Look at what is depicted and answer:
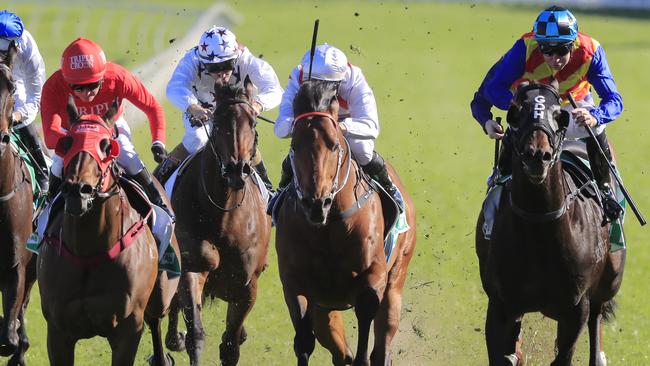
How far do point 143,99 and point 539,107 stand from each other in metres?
2.69

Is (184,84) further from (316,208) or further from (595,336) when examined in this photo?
(595,336)

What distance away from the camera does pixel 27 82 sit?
10.2 meters

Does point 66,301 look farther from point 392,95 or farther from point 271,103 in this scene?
point 392,95

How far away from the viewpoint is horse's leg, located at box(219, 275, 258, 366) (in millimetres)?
9914

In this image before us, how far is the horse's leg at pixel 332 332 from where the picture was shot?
8969 millimetres

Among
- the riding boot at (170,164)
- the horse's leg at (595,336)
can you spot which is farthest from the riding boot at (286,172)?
the horse's leg at (595,336)

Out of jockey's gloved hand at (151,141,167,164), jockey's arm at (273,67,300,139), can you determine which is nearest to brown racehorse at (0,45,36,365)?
jockey's gloved hand at (151,141,167,164)

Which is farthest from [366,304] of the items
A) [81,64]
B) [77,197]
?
[81,64]

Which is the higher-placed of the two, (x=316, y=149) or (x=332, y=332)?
(x=316, y=149)

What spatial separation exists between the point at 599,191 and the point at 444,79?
2426 centimetres

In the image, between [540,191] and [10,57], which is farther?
[10,57]

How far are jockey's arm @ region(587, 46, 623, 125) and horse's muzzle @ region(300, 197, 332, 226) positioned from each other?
182 cm

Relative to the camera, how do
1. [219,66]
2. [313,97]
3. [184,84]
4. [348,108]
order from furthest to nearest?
[184,84], [219,66], [348,108], [313,97]

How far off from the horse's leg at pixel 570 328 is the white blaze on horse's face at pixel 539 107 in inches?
50.3
